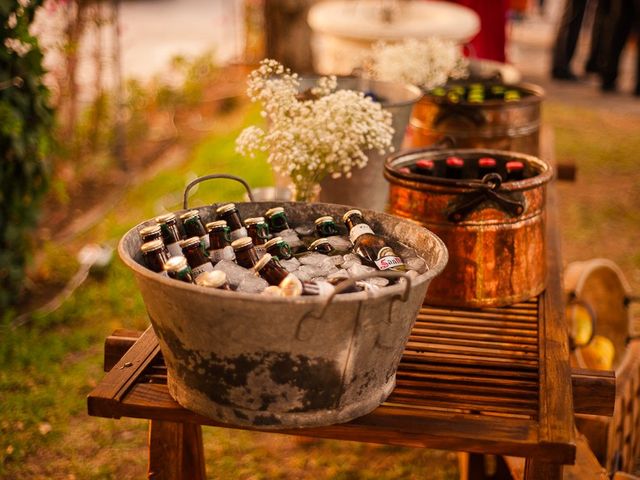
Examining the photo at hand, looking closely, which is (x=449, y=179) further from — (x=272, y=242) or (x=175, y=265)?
(x=175, y=265)

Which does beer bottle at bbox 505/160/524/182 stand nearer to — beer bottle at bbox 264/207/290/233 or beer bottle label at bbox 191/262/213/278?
beer bottle at bbox 264/207/290/233

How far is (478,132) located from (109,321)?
2133mm

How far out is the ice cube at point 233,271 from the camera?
5.52ft

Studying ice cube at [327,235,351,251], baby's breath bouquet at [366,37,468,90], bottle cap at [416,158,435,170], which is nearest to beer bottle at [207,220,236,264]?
ice cube at [327,235,351,251]

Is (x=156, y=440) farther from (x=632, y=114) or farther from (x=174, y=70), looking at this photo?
(x=632, y=114)

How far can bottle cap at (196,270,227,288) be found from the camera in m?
1.55

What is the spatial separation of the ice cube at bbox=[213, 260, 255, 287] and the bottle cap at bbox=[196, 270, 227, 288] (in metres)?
0.10

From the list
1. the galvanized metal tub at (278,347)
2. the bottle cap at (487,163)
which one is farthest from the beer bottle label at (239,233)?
the bottle cap at (487,163)

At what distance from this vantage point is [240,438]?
317 centimetres

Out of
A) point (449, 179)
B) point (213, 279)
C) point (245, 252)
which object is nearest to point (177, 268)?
point (213, 279)

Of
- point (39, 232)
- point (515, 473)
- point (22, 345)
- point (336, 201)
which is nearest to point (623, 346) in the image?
point (515, 473)

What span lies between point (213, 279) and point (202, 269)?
0.65 feet

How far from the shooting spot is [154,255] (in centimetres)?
169

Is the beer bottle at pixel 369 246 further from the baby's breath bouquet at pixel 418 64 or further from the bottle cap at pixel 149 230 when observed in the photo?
the baby's breath bouquet at pixel 418 64
